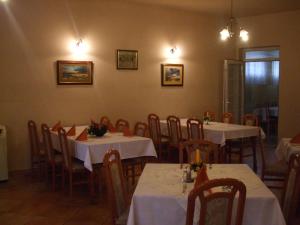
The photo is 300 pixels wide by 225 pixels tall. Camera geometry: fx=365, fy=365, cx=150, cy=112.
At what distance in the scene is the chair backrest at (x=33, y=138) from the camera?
19.1ft

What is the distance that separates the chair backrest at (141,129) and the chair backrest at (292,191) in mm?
2931

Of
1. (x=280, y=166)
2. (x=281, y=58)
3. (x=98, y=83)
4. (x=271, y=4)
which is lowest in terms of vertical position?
(x=280, y=166)

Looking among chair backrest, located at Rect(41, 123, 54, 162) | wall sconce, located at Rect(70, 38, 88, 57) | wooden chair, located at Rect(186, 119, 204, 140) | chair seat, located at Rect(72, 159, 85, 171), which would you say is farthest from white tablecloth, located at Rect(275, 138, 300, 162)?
wall sconce, located at Rect(70, 38, 88, 57)

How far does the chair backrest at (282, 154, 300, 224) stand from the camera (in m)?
2.68

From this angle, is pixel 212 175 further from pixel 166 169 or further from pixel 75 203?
pixel 75 203

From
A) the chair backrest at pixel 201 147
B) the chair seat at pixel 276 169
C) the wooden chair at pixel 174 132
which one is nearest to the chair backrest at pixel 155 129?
the wooden chair at pixel 174 132

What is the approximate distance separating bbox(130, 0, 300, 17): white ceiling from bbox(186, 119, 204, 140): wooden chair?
2.56m

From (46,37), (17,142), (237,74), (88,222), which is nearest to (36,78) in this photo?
(46,37)

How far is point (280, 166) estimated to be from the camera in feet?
14.8

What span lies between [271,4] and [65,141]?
5.17 metres

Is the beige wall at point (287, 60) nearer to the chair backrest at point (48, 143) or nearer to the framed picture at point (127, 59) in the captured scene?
the framed picture at point (127, 59)

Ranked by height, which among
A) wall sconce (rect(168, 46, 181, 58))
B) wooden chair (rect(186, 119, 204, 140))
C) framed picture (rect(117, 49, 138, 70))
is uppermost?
wall sconce (rect(168, 46, 181, 58))

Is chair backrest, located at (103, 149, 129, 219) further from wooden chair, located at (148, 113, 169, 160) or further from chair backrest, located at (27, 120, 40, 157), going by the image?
wooden chair, located at (148, 113, 169, 160)

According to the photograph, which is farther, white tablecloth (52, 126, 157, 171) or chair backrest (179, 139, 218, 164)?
Answer: white tablecloth (52, 126, 157, 171)
